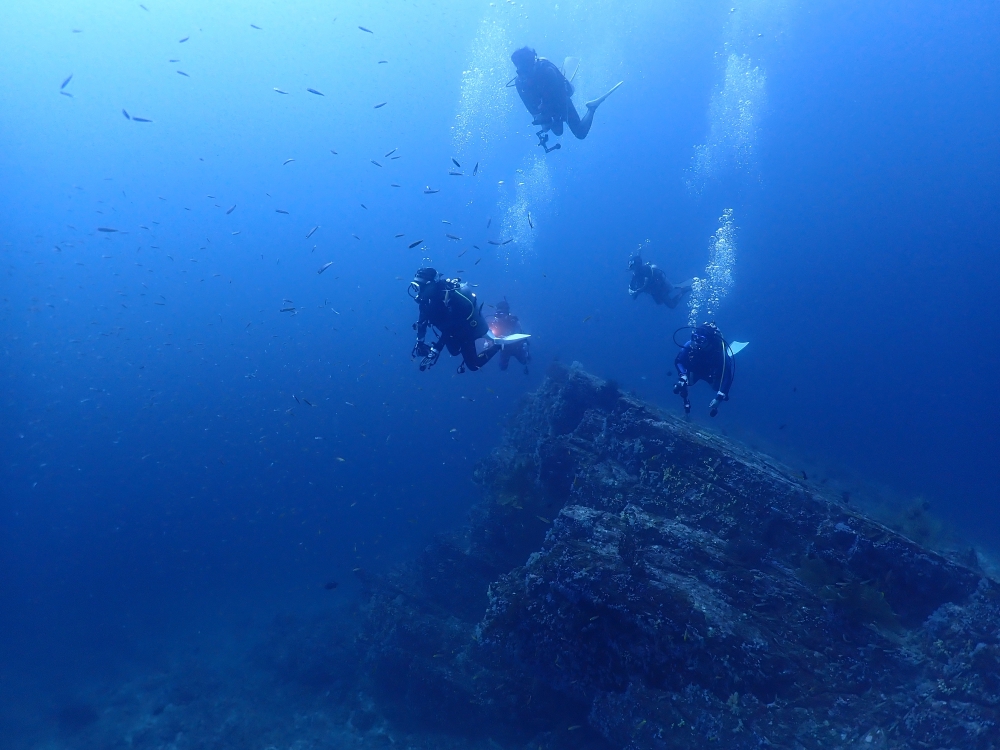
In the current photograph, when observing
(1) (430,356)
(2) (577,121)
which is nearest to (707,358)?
(1) (430,356)

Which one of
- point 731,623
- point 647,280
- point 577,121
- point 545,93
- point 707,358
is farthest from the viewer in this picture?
point 647,280

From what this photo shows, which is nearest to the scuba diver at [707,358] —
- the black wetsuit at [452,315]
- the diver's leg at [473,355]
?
the diver's leg at [473,355]

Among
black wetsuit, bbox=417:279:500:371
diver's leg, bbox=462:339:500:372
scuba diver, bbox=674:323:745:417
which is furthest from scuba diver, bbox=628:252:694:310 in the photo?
black wetsuit, bbox=417:279:500:371

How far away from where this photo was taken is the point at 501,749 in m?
10.2

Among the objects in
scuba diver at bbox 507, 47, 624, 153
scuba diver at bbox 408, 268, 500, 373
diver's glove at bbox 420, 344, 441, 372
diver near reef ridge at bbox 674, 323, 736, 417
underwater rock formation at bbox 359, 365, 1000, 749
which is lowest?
underwater rock formation at bbox 359, 365, 1000, 749

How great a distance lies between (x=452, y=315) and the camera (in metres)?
8.65

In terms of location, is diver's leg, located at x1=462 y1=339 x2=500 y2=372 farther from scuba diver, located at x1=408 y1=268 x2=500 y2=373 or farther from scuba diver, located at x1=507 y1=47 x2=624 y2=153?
scuba diver, located at x1=507 y1=47 x2=624 y2=153

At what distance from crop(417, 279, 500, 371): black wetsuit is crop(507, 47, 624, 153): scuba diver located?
199 inches

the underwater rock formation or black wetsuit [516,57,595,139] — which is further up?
black wetsuit [516,57,595,139]

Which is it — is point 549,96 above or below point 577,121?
below

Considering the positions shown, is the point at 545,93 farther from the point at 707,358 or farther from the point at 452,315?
the point at 707,358

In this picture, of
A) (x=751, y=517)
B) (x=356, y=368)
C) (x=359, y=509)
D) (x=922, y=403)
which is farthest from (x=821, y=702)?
(x=922, y=403)

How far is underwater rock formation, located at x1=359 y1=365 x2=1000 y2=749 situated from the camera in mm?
5758

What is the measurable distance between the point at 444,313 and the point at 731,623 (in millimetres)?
6643
